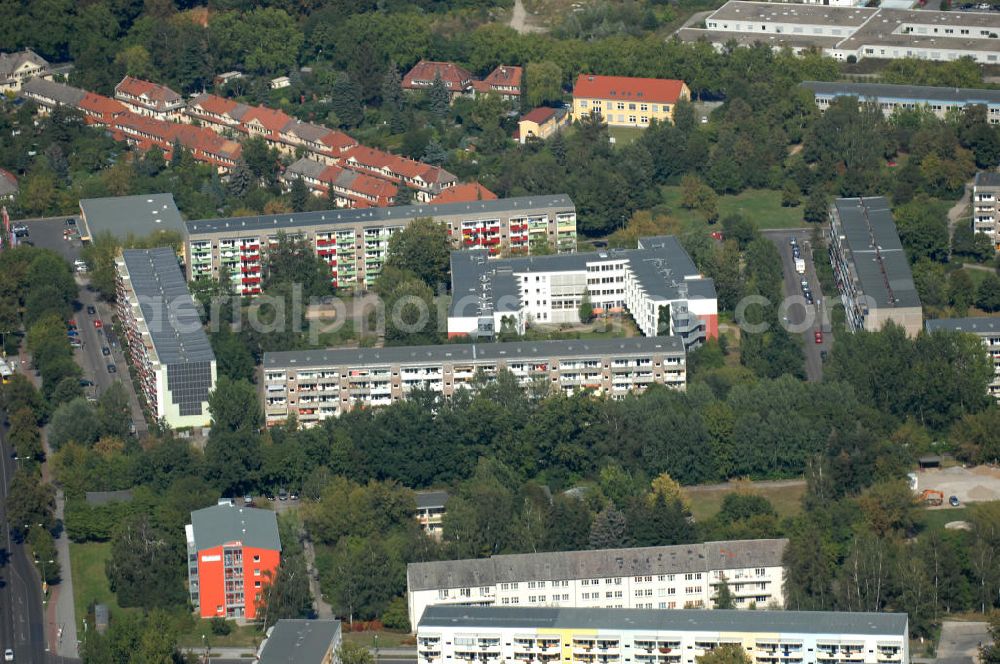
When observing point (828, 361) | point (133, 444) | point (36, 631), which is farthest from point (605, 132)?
point (36, 631)

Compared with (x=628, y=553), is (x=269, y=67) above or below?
above

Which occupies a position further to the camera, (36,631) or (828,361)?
(828,361)

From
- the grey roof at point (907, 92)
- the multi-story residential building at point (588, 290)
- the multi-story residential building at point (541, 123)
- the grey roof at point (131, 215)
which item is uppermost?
the grey roof at point (907, 92)

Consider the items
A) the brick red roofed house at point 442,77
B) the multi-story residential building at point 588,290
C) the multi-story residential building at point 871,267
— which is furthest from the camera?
the brick red roofed house at point 442,77

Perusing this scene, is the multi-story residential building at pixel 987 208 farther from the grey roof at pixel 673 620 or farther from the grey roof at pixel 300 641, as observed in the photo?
the grey roof at pixel 300 641

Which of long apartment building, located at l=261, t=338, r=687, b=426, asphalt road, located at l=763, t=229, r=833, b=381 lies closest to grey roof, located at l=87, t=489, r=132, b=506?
long apartment building, located at l=261, t=338, r=687, b=426

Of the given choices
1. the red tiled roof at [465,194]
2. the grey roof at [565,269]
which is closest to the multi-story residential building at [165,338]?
the grey roof at [565,269]

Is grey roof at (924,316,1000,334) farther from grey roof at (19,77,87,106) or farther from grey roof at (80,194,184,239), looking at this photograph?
grey roof at (19,77,87,106)

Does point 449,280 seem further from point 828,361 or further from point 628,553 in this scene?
point 628,553

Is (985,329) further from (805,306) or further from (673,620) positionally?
(673,620)
